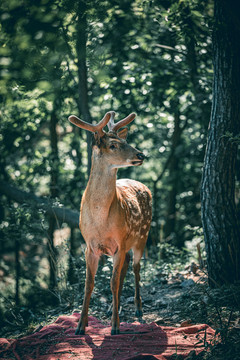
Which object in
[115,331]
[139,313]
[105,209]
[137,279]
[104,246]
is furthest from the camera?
[137,279]

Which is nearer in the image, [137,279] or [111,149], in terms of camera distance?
[111,149]

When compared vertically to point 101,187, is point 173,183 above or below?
below

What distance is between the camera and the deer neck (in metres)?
4.72

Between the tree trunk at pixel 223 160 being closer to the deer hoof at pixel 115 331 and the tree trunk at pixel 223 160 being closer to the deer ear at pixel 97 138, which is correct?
the deer hoof at pixel 115 331

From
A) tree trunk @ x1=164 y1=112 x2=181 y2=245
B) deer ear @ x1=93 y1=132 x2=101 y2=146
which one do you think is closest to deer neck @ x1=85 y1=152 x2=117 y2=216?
deer ear @ x1=93 y1=132 x2=101 y2=146

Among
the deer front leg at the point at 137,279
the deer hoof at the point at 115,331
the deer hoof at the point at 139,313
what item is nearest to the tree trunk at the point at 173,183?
the deer front leg at the point at 137,279

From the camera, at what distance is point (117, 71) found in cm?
816

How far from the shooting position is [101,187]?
475 cm

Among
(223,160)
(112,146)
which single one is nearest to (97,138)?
(112,146)

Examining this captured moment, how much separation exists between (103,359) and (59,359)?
0.43 m

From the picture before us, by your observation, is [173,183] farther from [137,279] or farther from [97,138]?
[97,138]

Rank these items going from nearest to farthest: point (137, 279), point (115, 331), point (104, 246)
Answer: point (115, 331) < point (104, 246) < point (137, 279)

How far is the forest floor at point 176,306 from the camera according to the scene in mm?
3837

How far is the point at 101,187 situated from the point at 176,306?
205cm
